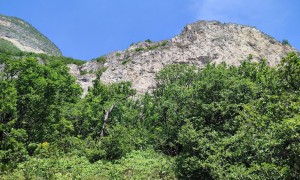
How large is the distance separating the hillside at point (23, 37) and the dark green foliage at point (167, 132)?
85550 mm

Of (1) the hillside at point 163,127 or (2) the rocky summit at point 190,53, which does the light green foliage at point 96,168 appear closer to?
(1) the hillside at point 163,127

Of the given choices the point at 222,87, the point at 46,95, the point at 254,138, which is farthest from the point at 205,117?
the point at 46,95

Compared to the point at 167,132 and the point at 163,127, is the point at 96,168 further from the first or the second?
the point at 163,127

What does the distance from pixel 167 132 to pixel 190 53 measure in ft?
117

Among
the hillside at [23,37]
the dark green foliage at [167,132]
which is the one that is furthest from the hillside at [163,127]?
the hillside at [23,37]

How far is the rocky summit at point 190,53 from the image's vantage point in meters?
58.8

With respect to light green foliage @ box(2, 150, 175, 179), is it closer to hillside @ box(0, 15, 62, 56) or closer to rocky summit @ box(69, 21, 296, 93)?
rocky summit @ box(69, 21, 296, 93)

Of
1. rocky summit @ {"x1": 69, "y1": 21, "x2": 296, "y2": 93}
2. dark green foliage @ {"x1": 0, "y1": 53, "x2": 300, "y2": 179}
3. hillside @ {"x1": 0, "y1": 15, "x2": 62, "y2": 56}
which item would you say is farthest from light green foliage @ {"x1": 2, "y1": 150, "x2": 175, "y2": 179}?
hillside @ {"x1": 0, "y1": 15, "x2": 62, "y2": 56}

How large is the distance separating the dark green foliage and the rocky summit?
897 inches

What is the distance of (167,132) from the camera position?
27703mm

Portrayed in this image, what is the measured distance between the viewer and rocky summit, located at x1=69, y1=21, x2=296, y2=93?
58.8 m

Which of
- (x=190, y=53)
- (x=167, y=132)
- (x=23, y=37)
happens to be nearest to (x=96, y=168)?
(x=167, y=132)

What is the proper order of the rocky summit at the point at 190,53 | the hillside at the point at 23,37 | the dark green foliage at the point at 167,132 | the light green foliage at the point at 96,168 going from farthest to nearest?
the hillside at the point at 23,37, the rocky summit at the point at 190,53, the light green foliage at the point at 96,168, the dark green foliage at the point at 167,132

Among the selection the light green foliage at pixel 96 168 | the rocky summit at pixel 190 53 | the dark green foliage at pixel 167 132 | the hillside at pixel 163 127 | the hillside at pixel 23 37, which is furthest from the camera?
the hillside at pixel 23 37
